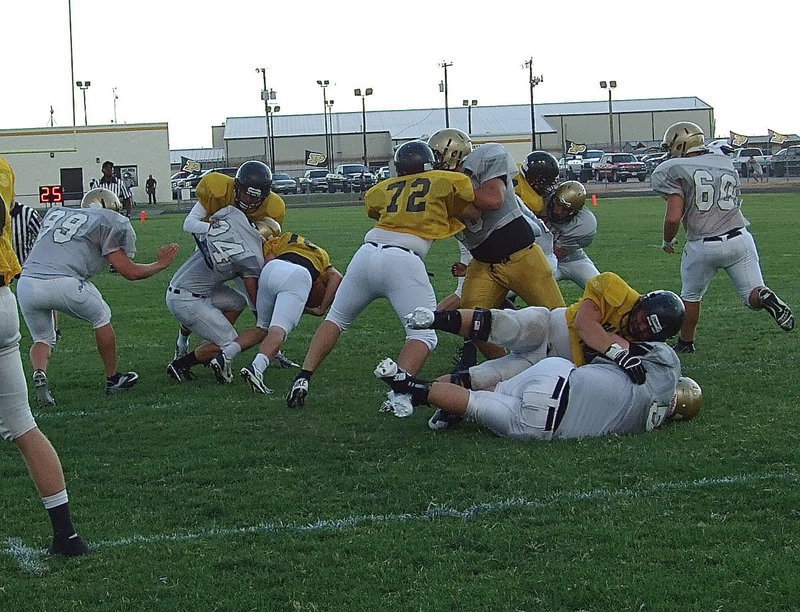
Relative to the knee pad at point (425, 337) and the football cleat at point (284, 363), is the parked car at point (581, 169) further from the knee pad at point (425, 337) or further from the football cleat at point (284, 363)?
the knee pad at point (425, 337)

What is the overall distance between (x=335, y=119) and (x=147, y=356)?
2899 inches

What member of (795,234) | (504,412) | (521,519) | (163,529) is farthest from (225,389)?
(795,234)

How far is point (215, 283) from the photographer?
26.0 ft

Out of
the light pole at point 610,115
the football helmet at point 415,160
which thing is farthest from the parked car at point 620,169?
the football helmet at point 415,160

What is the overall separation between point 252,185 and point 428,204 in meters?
1.82

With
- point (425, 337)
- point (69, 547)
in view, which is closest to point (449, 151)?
point (425, 337)

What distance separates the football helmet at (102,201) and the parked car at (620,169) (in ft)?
140

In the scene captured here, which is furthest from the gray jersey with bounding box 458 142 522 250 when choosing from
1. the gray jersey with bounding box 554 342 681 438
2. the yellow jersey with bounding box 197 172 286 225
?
the yellow jersey with bounding box 197 172 286 225

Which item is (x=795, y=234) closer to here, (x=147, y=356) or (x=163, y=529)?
(x=147, y=356)

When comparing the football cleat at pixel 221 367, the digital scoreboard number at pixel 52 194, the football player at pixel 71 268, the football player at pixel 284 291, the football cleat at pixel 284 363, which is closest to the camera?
the football player at pixel 71 268

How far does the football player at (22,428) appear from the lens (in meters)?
4.18

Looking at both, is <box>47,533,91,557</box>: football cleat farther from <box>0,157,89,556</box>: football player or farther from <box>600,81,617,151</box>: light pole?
<box>600,81,617,151</box>: light pole

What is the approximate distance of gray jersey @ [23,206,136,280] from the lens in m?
7.17

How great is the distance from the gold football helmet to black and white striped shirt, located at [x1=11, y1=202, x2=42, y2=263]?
153cm
